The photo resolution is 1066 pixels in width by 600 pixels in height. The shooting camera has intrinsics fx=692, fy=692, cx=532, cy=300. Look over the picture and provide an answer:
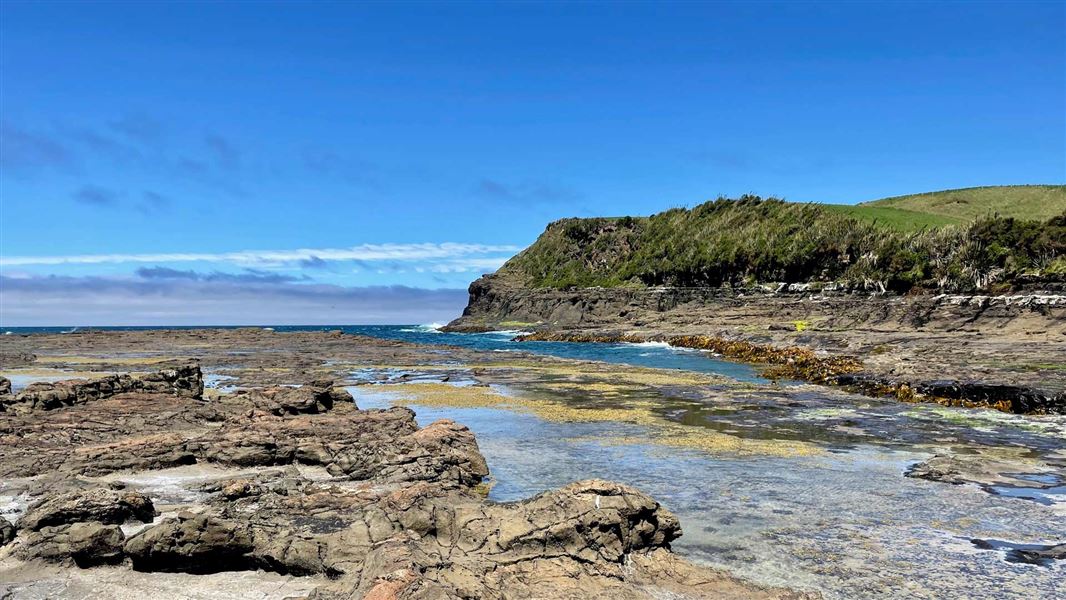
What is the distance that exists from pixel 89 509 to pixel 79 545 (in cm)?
95

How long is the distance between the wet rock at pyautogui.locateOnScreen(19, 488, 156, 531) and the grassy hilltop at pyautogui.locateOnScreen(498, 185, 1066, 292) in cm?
5811

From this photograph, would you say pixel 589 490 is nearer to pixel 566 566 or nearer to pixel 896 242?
pixel 566 566

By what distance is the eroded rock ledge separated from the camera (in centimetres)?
744

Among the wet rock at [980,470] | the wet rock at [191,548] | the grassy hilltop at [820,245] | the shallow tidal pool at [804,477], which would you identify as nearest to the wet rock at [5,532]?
the wet rock at [191,548]

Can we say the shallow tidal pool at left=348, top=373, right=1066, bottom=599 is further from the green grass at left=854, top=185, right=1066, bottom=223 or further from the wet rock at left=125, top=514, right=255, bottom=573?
the green grass at left=854, top=185, right=1066, bottom=223

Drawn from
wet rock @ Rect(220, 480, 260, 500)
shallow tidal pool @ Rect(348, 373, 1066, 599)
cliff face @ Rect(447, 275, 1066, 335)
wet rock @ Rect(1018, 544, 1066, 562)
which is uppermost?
cliff face @ Rect(447, 275, 1066, 335)

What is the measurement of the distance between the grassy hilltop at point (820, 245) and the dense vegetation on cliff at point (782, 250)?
0.44ft

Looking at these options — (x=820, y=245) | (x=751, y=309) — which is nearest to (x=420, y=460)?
(x=751, y=309)

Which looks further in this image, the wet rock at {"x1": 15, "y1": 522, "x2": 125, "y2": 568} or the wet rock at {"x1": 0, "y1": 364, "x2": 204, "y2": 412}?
the wet rock at {"x1": 0, "y1": 364, "x2": 204, "y2": 412}

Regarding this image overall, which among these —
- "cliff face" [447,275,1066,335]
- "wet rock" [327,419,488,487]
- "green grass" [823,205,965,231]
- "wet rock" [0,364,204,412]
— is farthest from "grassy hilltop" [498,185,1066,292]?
"wet rock" [0,364,204,412]

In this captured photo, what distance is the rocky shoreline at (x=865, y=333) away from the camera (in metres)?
25.8

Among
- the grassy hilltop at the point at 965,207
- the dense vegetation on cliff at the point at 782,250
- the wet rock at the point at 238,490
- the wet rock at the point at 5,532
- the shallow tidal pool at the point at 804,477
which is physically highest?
the grassy hilltop at the point at 965,207

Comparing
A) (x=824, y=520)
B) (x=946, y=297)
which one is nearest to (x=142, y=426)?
(x=824, y=520)

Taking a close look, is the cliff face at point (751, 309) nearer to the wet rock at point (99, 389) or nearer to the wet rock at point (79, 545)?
the wet rock at point (99, 389)
